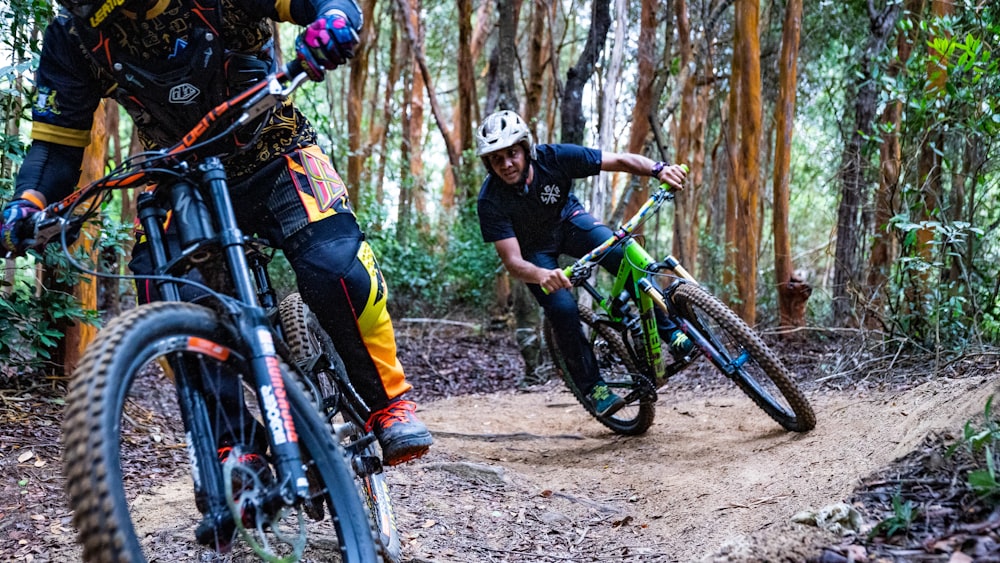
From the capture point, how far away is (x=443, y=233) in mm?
13969

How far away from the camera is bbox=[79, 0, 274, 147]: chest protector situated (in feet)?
7.99

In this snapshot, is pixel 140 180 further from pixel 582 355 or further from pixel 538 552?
pixel 582 355

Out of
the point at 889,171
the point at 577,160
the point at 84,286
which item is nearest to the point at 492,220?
the point at 577,160

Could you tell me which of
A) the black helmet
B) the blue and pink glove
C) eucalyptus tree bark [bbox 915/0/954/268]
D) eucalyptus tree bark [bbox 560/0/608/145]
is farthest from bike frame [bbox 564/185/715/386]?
eucalyptus tree bark [bbox 560/0/608/145]

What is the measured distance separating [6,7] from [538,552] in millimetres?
3919

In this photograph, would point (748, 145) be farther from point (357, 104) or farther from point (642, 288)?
point (357, 104)

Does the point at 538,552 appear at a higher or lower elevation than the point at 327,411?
lower

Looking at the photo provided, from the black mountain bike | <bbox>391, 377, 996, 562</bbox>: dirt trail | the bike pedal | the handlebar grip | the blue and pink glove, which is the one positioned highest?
the blue and pink glove

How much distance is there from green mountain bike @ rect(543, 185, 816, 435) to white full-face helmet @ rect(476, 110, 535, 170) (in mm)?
817

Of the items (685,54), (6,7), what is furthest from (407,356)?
(6,7)

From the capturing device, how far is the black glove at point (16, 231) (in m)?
2.13

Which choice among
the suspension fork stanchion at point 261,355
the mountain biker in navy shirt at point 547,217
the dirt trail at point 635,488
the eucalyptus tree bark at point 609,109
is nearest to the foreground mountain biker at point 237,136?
the suspension fork stanchion at point 261,355

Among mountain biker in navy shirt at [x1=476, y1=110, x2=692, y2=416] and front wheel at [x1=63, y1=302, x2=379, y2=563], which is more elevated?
mountain biker in navy shirt at [x1=476, y1=110, x2=692, y2=416]

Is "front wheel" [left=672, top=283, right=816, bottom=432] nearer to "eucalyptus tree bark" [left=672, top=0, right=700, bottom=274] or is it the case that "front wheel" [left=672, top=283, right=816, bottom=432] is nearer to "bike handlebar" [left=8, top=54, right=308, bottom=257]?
"bike handlebar" [left=8, top=54, right=308, bottom=257]
